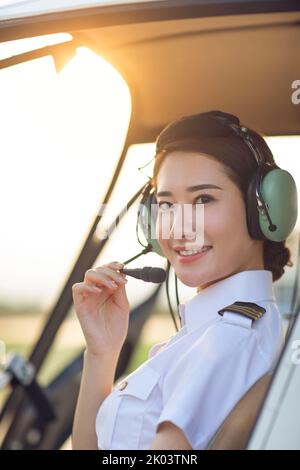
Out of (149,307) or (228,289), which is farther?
(149,307)

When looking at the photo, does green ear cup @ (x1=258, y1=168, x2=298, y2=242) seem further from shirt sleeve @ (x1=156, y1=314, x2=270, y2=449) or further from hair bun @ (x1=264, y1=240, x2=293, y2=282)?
shirt sleeve @ (x1=156, y1=314, x2=270, y2=449)

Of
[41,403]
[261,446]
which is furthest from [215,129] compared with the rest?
Answer: [41,403]

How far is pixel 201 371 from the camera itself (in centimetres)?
181

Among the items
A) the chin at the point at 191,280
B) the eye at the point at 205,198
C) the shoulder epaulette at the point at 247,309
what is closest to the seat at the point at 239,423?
the shoulder epaulette at the point at 247,309

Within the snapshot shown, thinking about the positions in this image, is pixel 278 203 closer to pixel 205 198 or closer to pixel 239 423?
pixel 205 198

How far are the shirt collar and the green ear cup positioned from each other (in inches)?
3.9

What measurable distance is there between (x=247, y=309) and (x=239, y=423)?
0.87 feet

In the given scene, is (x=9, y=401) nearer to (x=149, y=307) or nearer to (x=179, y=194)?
(x=149, y=307)

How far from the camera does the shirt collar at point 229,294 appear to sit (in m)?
2.00

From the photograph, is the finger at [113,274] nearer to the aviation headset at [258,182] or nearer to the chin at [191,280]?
the chin at [191,280]

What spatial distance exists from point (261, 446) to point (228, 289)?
0.47 meters

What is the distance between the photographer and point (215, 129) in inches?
80.0

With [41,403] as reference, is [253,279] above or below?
above

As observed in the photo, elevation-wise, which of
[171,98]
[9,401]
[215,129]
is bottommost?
[9,401]
